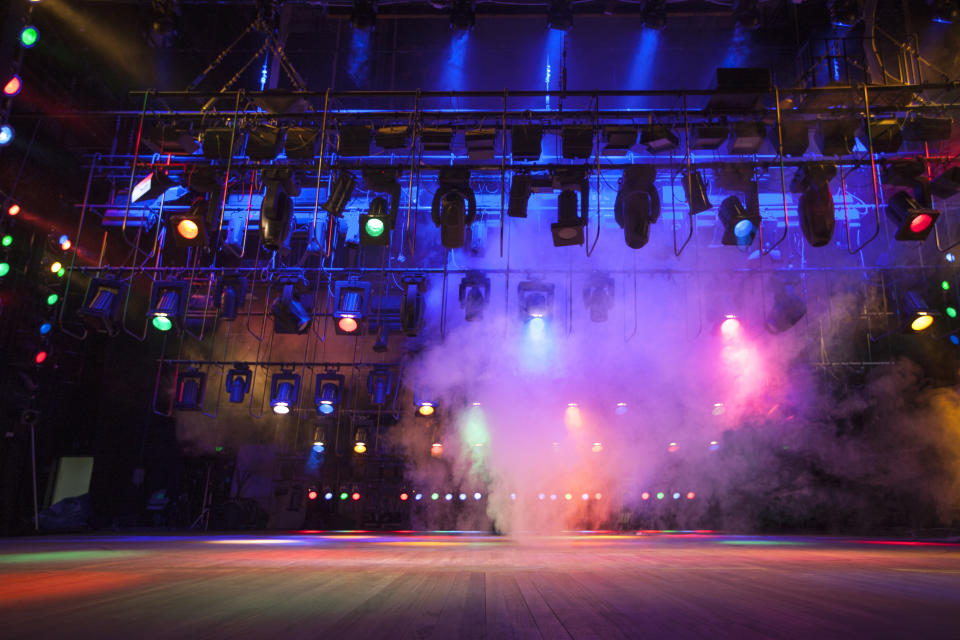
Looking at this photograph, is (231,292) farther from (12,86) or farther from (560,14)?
(560,14)

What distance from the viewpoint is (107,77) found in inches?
288

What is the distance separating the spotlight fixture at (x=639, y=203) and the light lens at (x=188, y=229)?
13.0 ft

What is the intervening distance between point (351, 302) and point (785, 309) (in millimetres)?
5075

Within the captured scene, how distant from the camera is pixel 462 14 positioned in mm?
6082

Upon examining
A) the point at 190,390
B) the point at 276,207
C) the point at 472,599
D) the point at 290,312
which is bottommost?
the point at 472,599

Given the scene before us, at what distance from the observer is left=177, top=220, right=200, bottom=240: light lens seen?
208 inches

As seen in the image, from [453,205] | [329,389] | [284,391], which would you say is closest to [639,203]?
[453,205]

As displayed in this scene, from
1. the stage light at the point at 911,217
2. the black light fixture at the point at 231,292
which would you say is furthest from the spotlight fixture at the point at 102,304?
the stage light at the point at 911,217

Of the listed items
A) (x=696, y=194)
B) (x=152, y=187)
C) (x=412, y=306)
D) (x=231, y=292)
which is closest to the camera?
(x=696, y=194)

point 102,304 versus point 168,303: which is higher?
point 168,303

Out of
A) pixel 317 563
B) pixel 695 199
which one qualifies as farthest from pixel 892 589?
pixel 695 199

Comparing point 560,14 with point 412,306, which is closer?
point 560,14

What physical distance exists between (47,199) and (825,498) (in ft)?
37.3

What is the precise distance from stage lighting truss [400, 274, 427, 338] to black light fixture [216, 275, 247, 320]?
6.92 ft
